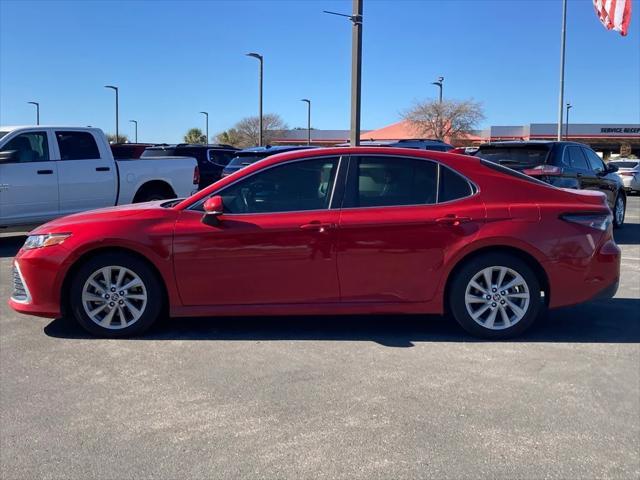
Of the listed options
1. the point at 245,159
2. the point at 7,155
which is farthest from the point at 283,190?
the point at 245,159

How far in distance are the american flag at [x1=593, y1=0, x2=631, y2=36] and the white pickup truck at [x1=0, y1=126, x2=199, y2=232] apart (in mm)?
12332

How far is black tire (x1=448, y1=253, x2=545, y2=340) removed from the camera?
17.0 feet

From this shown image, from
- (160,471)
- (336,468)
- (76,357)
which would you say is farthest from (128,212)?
(336,468)

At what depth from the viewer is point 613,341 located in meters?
5.28

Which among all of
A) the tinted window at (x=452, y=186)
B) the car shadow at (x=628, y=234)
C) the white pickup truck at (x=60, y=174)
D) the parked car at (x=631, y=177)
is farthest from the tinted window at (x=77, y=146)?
the parked car at (x=631, y=177)

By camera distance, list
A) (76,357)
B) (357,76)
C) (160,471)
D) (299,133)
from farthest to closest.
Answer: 1. (299,133)
2. (357,76)
3. (76,357)
4. (160,471)

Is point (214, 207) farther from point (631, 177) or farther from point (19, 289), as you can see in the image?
point (631, 177)

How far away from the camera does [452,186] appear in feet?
17.4

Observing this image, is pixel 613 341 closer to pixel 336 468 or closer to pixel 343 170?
pixel 343 170

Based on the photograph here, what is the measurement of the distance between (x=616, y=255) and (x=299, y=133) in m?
67.7

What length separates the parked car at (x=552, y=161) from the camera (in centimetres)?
1009

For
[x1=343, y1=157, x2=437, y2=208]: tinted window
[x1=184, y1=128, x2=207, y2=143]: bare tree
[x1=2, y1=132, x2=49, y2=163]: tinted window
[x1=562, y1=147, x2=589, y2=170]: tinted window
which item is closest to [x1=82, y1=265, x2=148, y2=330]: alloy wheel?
[x1=343, y1=157, x2=437, y2=208]: tinted window

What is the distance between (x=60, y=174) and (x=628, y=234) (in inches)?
Result: 412

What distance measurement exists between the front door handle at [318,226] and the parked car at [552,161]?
5817 mm
